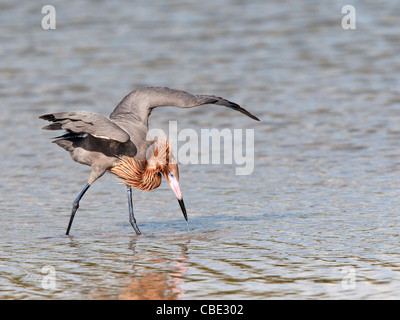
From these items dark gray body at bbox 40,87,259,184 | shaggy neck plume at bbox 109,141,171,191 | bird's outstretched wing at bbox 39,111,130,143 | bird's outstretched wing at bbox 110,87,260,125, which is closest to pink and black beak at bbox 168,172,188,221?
shaggy neck plume at bbox 109,141,171,191

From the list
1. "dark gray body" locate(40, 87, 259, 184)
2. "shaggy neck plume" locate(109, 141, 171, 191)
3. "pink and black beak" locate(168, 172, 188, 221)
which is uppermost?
"dark gray body" locate(40, 87, 259, 184)

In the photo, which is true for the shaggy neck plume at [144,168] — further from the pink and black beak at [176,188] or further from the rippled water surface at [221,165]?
the rippled water surface at [221,165]

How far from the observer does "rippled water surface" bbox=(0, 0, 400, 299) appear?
21.5 feet

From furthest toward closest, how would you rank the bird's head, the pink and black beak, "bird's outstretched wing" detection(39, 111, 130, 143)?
1. the bird's head
2. the pink and black beak
3. "bird's outstretched wing" detection(39, 111, 130, 143)

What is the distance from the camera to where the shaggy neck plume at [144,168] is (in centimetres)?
824

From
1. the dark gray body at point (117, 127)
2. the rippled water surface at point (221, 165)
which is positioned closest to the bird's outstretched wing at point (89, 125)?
the dark gray body at point (117, 127)

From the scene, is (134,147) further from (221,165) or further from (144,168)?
(221,165)

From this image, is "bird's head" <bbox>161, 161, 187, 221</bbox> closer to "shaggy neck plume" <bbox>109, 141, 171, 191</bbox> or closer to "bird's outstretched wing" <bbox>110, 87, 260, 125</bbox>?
"shaggy neck plume" <bbox>109, 141, 171, 191</bbox>

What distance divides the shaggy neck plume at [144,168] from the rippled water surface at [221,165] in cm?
38

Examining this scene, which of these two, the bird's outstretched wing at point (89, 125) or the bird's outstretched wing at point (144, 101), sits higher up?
the bird's outstretched wing at point (144, 101)

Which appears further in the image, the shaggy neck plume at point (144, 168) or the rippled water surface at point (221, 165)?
the shaggy neck plume at point (144, 168)

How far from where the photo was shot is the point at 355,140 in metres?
10.8

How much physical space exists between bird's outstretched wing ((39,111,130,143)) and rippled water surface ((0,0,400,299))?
0.91 metres
